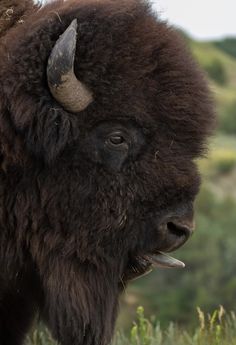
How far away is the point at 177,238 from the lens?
186 inches

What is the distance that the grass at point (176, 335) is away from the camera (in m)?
5.71

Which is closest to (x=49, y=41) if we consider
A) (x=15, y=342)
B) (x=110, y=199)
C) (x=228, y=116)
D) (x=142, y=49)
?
(x=142, y=49)

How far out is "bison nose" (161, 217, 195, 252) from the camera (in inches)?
184

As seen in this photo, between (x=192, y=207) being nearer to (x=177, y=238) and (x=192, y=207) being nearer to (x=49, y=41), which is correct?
(x=177, y=238)

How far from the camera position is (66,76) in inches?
180

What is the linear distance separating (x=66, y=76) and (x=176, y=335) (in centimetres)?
225

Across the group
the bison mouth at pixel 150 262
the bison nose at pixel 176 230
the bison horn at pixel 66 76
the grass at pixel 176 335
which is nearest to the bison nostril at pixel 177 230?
the bison nose at pixel 176 230

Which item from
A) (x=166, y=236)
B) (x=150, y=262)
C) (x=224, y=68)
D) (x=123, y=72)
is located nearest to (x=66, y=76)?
(x=123, y=72)

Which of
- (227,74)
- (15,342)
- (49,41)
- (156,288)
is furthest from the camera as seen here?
(227,74)

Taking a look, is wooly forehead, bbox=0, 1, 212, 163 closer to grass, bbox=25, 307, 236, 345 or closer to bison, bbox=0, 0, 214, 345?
bison, bbox=0, 0, 214, 345

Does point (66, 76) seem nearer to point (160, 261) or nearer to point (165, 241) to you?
point (165, 241)

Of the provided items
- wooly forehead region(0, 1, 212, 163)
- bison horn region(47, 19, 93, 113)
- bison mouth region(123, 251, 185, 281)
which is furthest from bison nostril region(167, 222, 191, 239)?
bison horn region(47, 19, 93, 113)

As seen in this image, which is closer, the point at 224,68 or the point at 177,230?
the point at 177,230

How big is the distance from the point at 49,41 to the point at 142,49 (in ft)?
1.54
